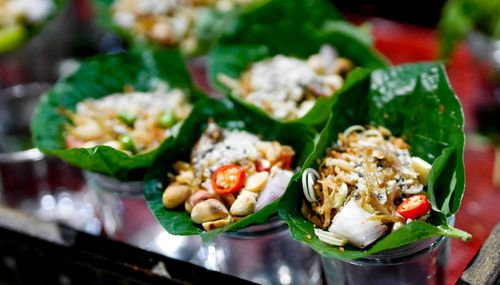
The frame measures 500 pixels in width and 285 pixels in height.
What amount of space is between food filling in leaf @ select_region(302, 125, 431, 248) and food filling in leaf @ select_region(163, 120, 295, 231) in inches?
4.5

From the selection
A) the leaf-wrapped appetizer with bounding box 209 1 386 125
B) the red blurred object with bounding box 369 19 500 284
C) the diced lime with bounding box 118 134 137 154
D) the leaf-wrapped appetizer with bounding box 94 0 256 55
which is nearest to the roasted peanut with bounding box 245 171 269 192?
the leaf-wrapped appetizer with bounding box 209 1 386 125

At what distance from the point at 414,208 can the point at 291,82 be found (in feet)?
2.59

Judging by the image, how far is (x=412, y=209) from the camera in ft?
3.83

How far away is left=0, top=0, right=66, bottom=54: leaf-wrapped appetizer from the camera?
93.5 inches

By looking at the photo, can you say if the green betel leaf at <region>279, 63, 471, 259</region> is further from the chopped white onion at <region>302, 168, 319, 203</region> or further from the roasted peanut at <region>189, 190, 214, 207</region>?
the roasted peanut at <region>189, 190, 214, 207</region>

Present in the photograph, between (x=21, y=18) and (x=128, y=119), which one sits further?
(x=21, y=18)

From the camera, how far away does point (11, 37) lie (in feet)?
7.70

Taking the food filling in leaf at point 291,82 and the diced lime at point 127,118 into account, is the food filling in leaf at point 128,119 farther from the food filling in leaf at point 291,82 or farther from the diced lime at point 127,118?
the food filling in leaf at point 291,82

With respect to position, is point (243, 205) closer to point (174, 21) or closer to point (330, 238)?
point (330, 238)

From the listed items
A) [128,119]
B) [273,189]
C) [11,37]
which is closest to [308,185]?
[273,189]

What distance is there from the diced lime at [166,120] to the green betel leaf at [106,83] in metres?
0.18

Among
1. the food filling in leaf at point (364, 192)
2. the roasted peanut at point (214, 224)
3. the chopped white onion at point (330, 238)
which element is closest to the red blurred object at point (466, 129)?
the food filling in leaf at point (364, 192)

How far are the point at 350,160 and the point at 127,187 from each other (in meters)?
0.74

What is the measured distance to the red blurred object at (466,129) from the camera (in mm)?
1654
